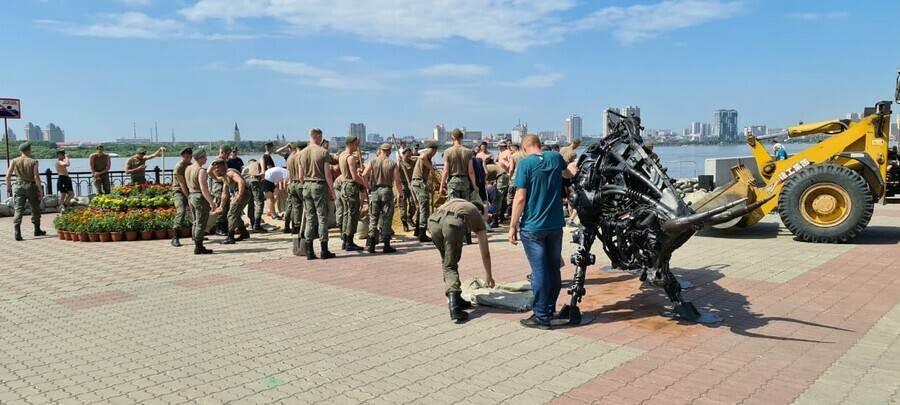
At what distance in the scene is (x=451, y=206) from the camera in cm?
649

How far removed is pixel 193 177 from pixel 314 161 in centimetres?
218

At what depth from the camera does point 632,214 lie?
244 inches

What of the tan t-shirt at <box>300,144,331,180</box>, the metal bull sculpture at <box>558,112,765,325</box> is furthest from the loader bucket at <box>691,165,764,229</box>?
the tan t-shirt at <box>300,144,331,180</box>

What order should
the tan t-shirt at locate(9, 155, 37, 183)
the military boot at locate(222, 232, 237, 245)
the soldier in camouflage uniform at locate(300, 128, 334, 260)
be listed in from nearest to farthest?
the soldier in camouflage uniform at locate(300, 128, 334, 260)
the military boot at locate(222, 232, 237, 245)
the tan t-shirt at locate(9, 155, 37, 183)

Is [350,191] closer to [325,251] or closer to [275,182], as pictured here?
[325,251]

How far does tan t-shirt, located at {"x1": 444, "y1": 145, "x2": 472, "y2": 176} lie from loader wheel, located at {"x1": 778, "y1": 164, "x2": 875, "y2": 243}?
527 cm

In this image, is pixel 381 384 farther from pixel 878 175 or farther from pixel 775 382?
pixel 878 175

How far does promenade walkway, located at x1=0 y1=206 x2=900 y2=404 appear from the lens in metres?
4.47

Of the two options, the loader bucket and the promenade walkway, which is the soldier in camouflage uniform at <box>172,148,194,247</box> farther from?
the loader bucket

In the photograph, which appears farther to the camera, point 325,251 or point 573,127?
point 573,127

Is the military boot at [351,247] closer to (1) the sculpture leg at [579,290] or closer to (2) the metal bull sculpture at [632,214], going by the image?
(2) the metal bull sculpture at [632,214]

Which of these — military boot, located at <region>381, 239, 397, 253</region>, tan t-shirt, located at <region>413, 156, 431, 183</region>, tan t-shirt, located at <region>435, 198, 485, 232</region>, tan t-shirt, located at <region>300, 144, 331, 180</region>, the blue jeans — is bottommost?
military boot, located at <region>381, 239, 397, 253</region>

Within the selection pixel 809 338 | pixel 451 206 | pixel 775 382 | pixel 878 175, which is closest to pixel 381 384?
pixel 451 206

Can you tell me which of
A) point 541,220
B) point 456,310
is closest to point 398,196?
point 456,310
